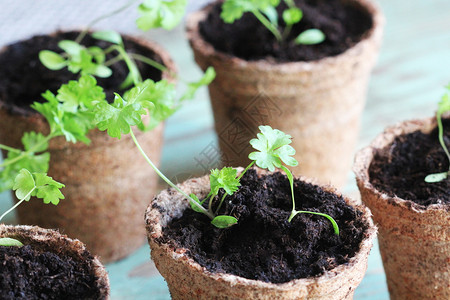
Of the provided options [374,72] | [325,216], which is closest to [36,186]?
[325,216]

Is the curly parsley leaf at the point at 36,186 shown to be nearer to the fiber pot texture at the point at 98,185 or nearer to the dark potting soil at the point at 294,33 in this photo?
the fiber pot texture at the point at 98,185

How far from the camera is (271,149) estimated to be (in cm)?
115

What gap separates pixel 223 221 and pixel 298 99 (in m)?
0.74

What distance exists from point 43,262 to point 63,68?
2.61ft

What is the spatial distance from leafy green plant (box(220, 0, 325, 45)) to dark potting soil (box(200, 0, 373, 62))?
22 millimetres

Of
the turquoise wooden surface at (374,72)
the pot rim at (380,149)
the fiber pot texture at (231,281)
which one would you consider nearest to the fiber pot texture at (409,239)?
the pot rim at (380,149)

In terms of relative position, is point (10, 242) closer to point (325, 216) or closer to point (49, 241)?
point (49, 241)

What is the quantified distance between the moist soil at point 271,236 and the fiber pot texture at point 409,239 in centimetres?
13

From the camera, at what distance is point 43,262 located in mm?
1116

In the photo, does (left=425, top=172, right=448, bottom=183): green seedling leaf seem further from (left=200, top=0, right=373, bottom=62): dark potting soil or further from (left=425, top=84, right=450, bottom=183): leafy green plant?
(left=200, top=0, right=373, bottom=62): dark potting soil

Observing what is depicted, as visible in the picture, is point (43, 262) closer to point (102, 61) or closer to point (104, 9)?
point (102, 61)

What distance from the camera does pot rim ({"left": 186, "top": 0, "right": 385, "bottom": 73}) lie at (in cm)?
176

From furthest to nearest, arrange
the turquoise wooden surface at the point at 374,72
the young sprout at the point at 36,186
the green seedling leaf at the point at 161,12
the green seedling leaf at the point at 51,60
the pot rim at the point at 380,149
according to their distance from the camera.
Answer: the turquoise wooden surface at the point at 374,72 < the green seedling leaf at the point at 51,60 < the green seedling leaf at the point at 161,12 < the pot rim at the point at 380,149 < the young sprout at the point at 36,186

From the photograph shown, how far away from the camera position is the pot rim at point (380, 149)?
129 cm
